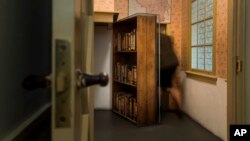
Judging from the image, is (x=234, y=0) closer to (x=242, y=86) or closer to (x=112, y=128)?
(x=242, y=86)

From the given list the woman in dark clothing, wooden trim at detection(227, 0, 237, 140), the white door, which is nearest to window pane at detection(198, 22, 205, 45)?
the woman in dark clothing

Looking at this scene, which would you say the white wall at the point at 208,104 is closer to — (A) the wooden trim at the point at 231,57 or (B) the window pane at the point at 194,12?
(B) the window pane at the point at 194,12

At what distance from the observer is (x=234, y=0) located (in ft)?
6.30

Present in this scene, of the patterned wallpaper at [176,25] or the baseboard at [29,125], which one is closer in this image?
the baseboard at [29,125]

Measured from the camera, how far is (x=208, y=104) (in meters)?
3.92

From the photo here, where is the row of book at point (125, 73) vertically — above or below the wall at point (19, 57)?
below

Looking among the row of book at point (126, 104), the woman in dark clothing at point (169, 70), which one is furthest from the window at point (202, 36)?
the row of book at point (126, 104)

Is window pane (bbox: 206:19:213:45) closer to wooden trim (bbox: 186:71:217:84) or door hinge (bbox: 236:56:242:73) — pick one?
wooden trim (bbox: 186:71:217:84)

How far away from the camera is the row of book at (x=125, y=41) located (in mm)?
4309

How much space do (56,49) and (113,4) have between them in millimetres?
4648

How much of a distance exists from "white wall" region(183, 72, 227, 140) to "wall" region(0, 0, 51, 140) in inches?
115

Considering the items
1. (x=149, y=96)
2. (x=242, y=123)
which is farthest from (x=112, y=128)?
(x=242, y=123)

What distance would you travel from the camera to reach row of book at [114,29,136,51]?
4.31 metres

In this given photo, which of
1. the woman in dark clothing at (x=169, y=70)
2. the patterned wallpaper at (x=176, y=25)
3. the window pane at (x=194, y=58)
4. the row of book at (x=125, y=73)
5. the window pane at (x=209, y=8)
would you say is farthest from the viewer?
the patterned wallpaper at (x=176, y=25)
